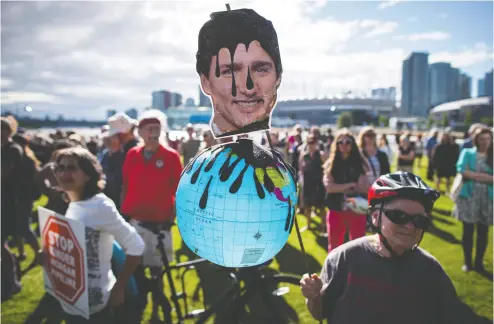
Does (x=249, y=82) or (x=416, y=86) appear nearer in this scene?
(x=249, y=82)

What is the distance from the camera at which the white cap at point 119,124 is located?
15.9 feet

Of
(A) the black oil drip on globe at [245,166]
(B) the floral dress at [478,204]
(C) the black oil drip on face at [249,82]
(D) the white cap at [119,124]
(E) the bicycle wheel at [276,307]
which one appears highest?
(C) the black oil drip on face at [249,82]

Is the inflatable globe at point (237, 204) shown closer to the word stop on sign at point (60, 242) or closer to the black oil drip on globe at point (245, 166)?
the black oil drip on globe at point (245, 166)

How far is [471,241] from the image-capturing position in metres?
4.60

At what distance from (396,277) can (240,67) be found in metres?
1.34

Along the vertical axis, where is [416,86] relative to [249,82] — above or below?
above

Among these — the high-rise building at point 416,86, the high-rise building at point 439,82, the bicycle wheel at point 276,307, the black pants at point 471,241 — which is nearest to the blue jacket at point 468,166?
the black pants at point 471,241

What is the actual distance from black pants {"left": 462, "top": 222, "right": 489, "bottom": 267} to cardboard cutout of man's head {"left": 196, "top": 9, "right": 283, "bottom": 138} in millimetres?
4464

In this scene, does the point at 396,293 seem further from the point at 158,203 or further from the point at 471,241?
the point at 471,241

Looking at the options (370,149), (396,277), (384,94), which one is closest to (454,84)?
(384,94)

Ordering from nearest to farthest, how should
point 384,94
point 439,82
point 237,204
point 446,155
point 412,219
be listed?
point 237,204
point 412,219
point 446,155
point 384,94
point 439,82

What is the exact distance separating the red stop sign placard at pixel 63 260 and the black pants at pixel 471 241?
4.58 metres

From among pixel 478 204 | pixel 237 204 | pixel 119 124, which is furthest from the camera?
pixel 119 124

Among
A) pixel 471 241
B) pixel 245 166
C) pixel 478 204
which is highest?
pixel 245 166
